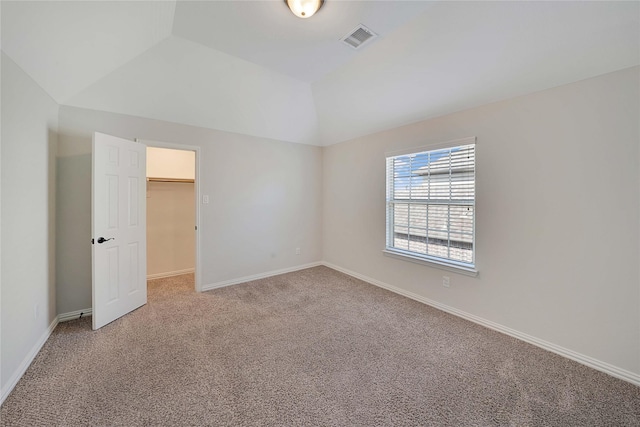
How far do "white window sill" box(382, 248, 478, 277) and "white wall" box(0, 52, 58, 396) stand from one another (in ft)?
12.3

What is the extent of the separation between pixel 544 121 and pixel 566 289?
1508 mm

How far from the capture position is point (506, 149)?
2.44 m

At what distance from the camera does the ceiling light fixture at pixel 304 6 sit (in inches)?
72.6

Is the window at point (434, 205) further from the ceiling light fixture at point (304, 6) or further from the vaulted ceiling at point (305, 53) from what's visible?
the ceiling light fixture at point (304, 6)

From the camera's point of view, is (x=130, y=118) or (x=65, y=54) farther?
(x=130, y=118)

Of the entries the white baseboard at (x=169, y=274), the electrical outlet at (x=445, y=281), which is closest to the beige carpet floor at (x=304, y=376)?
the electrical outlet at (x=445, y=281)

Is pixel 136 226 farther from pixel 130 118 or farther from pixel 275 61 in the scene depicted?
pixel 275 61

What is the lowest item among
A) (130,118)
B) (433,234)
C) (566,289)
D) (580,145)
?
(566,289)

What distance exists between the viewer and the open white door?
2.52 metres

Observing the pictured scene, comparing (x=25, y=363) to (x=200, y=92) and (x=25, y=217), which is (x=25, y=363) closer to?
(x=25, y=217)

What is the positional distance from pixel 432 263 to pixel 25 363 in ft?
12.9

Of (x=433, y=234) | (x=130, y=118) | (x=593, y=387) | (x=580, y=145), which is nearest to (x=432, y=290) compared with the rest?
(x=433, y=234)

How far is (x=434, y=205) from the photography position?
3133mm

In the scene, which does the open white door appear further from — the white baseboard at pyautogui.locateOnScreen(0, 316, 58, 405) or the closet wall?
the closet wall
